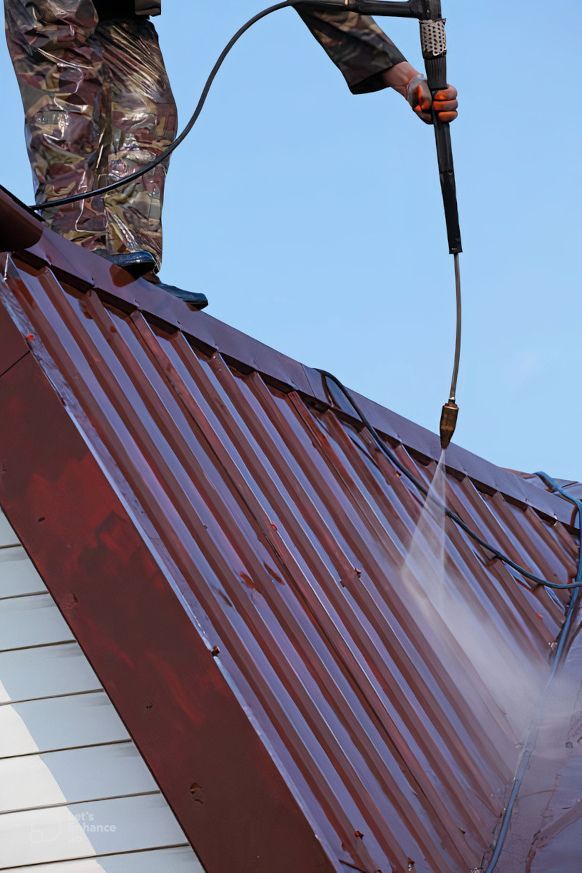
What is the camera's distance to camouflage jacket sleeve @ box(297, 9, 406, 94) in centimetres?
648

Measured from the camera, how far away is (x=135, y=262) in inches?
208

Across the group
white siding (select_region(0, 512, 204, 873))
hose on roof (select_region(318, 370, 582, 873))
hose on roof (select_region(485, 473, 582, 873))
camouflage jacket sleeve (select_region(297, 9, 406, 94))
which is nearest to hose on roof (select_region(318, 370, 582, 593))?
hose on roof (select_region(318, 370, 582, 873))

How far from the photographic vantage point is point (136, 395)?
15.3 feet

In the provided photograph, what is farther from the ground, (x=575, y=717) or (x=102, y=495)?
(x=102, y=495)

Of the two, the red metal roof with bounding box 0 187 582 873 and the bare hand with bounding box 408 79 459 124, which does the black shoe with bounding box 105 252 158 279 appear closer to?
the red metal roof with bounding box 0 187 582 873

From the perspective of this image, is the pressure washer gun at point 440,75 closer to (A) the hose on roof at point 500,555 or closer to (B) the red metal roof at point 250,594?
(A) the hose on roof at point 500,555

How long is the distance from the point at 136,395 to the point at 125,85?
2.58 metres

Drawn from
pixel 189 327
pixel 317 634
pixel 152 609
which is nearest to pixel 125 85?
pixel 189 327

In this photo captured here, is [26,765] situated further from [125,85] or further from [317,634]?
[125,85]

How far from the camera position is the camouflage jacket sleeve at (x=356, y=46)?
648 cm

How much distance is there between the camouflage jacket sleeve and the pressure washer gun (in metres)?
0.12

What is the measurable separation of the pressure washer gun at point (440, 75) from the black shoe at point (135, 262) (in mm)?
1450

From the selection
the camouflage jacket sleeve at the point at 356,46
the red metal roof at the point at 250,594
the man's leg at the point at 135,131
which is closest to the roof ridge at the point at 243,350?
the red metal roof at the point at 250,594

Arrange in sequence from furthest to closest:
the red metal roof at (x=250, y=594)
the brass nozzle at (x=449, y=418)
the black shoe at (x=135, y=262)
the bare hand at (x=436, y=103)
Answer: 1. the brass nozzle at (x=449, y=418)
2. the bare hand at (x=436, y=103)
3. the black shoe at (x=135, y=262)
4. the red metal roof at (x=250, y=594)
